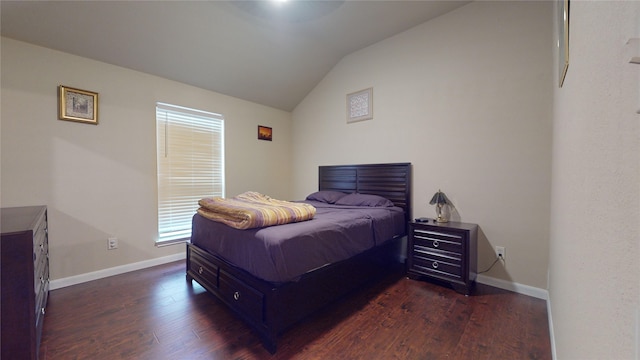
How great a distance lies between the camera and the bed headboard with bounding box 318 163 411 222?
3020mm

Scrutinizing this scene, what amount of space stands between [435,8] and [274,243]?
9.87 feet

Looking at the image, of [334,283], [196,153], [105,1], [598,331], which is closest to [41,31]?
[105,1]

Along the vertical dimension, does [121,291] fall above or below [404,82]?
below

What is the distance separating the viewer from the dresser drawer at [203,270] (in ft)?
6.76

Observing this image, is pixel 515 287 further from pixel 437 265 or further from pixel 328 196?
pixel 328 196

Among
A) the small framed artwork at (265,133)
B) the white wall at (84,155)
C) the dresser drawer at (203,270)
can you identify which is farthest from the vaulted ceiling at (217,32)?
the dresser drawer at (203,270)

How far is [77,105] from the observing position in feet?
8.21

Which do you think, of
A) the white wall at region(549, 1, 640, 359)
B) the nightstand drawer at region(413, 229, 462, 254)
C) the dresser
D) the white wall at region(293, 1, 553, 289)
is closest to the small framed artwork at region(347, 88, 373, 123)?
the white wall at region(293, 1, 553, 289)

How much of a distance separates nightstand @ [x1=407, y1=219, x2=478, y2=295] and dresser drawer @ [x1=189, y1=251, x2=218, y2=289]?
1946mm

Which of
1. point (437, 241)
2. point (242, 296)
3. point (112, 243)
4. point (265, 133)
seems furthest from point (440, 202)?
point (112, 243)

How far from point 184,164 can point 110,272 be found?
4.84ft

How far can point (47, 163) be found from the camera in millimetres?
2363

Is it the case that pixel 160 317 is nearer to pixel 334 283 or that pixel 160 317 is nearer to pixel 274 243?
pixel 274 243

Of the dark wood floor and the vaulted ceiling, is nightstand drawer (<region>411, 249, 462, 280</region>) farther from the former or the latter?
the vaulted ceiling
